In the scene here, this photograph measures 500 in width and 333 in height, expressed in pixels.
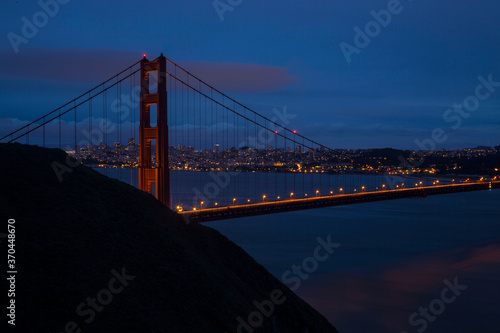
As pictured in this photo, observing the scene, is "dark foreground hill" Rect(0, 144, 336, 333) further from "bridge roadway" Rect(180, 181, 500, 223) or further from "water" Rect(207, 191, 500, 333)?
"water" Rect(207, 191, 500, 333)

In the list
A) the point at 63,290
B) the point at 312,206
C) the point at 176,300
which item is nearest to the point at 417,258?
the point at 312,206

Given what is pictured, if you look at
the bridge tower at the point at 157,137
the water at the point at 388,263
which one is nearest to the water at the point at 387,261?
the water at the point at 388,263

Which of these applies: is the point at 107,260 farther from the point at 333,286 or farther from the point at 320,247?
the point at 320,247

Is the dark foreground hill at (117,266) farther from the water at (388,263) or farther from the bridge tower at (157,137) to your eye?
the water at (388,263)

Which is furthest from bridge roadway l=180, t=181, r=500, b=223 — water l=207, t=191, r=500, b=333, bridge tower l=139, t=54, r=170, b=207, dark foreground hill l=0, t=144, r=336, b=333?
water l=207, t=191, r=500, b=333

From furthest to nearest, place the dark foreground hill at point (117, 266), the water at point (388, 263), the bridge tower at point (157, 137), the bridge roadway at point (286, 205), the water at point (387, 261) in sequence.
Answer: the bridge roadway at point (286, 205), the bridge tower at point (157, 137), the water at point (387, 261), the water at point (388, 263), the dark foreground hill at point (117, 266)

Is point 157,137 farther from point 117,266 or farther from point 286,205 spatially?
point 117,266
